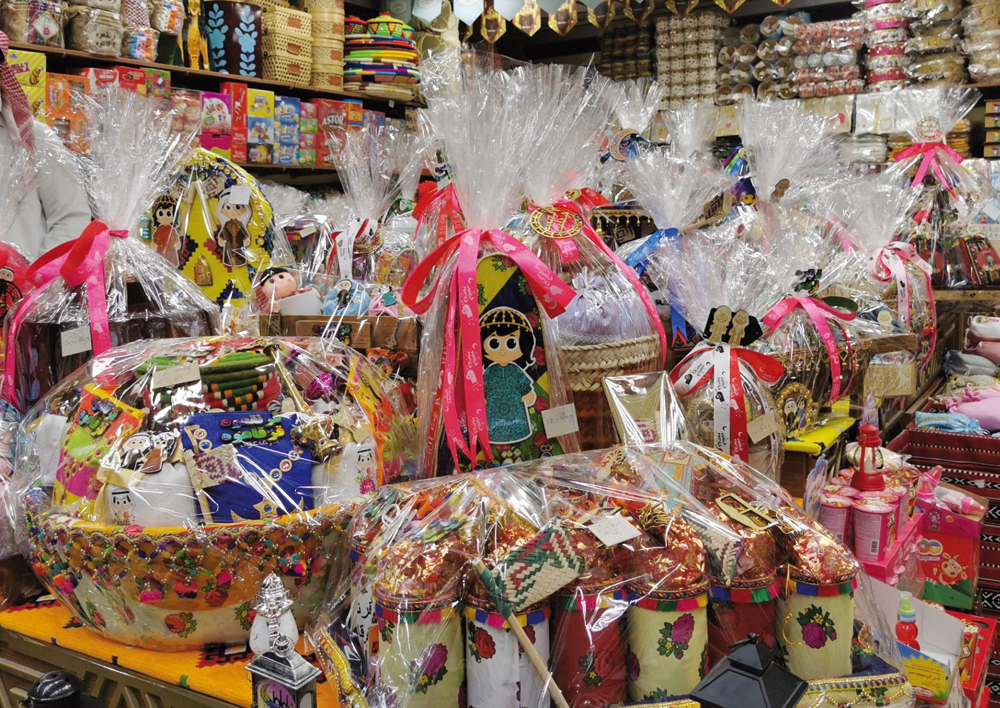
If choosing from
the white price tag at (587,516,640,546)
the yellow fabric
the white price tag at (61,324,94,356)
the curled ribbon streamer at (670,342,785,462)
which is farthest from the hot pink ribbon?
the yellow fabric

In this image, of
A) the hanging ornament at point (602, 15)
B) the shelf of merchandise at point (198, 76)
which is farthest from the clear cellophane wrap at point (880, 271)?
the shelf of merchandise at point (198, 76)

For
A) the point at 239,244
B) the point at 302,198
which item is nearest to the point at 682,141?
the point at 302,198

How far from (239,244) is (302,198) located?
1296mm

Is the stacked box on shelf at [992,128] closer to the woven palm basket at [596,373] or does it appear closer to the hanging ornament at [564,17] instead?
the hanging ornament at [564,17]

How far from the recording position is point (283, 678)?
2.80 ft

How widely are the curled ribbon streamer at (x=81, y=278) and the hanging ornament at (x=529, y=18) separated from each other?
13.7 ft

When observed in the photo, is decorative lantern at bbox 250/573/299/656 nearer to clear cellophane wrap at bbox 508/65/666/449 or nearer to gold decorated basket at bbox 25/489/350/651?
gold decorated basket at bbox 25/489/350/651

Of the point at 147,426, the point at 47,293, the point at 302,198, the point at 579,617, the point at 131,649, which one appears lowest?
the point at 131,649

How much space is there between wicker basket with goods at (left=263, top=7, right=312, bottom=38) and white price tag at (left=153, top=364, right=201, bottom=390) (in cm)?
355

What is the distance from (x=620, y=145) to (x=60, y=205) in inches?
62.2

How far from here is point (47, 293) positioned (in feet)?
4.70

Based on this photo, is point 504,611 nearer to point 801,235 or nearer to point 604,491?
point 604,491

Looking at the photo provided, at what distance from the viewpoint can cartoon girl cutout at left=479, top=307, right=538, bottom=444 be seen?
1.37 meters

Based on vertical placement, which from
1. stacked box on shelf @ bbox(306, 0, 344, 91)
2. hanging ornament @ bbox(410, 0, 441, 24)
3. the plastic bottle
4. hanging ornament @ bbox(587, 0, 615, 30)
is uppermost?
hanging ornament @ bbox(410, 0, 441, 24)
